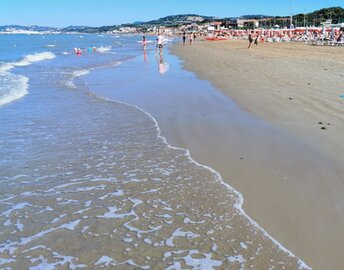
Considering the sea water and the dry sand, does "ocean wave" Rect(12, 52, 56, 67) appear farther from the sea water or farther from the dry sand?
the sea water

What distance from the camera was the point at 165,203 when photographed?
4.44 m

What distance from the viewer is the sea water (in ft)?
11.1

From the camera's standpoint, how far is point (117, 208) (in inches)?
171

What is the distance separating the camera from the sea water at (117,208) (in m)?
3.38

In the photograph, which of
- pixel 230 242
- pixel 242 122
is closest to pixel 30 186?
pixel 230 242

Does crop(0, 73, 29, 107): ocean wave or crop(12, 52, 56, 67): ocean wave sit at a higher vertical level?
crop(12, 52, 56, 67): ocean wave

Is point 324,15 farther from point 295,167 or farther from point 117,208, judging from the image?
point 117,208

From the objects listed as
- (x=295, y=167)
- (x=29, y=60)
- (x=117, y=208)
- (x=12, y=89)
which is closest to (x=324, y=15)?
(x=29, y=60)

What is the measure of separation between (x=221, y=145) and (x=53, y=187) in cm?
298

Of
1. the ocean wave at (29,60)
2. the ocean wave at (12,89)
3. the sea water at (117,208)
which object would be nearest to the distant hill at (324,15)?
the ocean wave at (29,60)

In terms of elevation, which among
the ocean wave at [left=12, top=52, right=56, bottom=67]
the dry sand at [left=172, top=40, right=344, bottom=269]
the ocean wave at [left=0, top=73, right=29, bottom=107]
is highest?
the ocean wave at [left=12, top=52, right=56, bottom=67]

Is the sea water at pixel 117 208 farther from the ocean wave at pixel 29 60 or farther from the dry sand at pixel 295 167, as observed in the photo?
the ocean wave at pixel 29 60

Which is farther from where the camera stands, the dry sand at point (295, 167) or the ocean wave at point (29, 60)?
the ocean wave at point (29, 60)

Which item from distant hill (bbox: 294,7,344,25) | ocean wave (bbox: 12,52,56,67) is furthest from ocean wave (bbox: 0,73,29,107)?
distant hill (bbox: 294,7,344,25)
